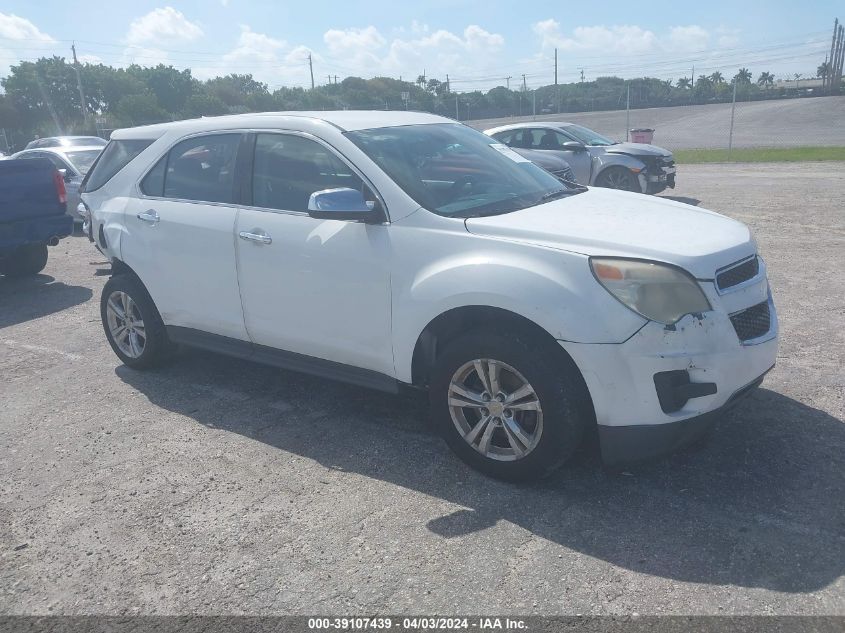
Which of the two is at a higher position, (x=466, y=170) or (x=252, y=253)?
(x=466, y=170)

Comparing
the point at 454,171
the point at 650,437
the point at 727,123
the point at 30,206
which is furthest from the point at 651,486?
the point at 727,123

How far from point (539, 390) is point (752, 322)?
1.11 m

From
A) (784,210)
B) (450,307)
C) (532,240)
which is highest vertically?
(532,240)

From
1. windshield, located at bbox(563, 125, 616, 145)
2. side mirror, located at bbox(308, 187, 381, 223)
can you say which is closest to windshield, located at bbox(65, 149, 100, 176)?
windshield, located at bbox(563, 125, 616, 145)

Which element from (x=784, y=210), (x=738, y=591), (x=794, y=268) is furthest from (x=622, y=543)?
(x=784, y=210)

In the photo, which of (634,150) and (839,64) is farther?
(839,64)

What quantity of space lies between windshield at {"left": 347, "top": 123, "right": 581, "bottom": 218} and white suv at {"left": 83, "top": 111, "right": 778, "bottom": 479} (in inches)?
0.7

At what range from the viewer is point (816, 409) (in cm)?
451

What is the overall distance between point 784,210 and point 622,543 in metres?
10.5

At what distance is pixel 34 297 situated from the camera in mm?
8852

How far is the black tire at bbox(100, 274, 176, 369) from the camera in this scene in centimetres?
552

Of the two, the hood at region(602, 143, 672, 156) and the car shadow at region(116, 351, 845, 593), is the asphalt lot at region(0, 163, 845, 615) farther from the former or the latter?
the hood at region(602, 143, 672, 156)

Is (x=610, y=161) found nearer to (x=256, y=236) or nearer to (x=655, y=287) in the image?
(x=256, y=236)

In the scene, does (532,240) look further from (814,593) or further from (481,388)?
(814,593)
